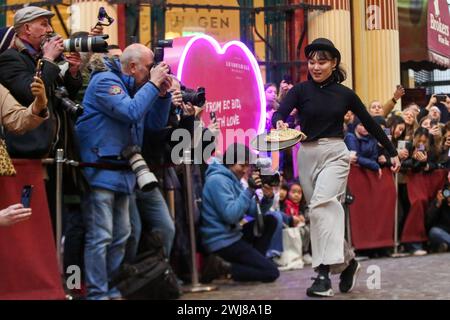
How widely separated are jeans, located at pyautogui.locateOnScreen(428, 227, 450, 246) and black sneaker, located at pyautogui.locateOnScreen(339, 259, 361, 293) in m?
4.30

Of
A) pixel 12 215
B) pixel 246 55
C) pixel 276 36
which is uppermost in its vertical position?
pixel 276 36

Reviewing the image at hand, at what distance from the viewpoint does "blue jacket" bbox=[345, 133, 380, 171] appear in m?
10.0

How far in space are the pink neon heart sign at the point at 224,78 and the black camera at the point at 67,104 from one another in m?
3.28

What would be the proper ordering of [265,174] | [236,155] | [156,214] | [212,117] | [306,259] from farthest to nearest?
1. [306,259]
2. [212,117]
3. [236,155]
4. [265,174]
5. [156,214]

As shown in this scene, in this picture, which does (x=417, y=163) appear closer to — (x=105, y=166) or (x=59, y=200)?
(x=105, y=166)

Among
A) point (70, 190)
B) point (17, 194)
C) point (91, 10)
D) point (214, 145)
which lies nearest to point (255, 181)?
point (214, 145)

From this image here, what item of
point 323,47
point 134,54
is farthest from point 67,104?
point 323,47

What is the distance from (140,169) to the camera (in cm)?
624

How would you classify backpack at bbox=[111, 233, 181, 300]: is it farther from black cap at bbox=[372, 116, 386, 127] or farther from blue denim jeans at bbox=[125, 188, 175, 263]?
black cap at bbox=[372, 116, 386, 127]

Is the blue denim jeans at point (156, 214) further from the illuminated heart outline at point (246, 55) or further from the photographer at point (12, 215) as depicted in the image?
the illuminated heart outline at point (246, 55)

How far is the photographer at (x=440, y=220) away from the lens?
10938mm

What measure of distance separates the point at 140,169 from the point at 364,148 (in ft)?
14.7

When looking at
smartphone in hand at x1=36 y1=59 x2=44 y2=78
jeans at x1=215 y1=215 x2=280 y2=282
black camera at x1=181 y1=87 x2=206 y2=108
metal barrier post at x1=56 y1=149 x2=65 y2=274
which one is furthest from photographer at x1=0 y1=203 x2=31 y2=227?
jeans at x1=215 y1=215 x2=280 y2=282

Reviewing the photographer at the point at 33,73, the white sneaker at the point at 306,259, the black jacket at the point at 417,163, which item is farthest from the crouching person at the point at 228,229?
the black jacket at the point at 417,163
